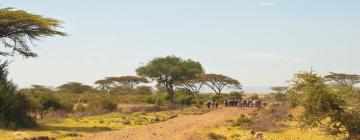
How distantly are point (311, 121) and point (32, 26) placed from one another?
17.9m

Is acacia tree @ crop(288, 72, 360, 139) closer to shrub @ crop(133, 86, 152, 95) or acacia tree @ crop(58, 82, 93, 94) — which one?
shrub @ crop(133, 86, 152, 95)

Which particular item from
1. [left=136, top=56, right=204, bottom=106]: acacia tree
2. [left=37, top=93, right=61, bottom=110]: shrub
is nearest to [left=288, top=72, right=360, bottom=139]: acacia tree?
[left=37, top=93, right=61, bottom=110]: shrub

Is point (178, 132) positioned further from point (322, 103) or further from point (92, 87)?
point (92, 87)

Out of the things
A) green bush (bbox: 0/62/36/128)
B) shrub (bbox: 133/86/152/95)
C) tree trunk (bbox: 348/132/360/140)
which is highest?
shrub (bbox: 133/86/152/95)

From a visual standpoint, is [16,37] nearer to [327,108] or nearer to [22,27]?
[22,27]

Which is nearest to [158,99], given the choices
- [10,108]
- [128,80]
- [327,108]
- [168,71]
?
[168,71]

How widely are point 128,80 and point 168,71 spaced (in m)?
31.4

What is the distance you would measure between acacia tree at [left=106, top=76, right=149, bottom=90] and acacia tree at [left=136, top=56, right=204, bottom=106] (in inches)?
951

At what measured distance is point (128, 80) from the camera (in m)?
106

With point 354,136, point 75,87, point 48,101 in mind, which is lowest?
point 354,136

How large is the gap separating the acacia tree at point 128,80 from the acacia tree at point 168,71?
79.3 feet

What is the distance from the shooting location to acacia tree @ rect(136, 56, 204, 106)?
2982 inches

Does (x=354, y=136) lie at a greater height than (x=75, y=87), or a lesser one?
lesser

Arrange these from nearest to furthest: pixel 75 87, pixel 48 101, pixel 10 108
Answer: pixel 10 108
pixel 48 101
pixel 75 87
